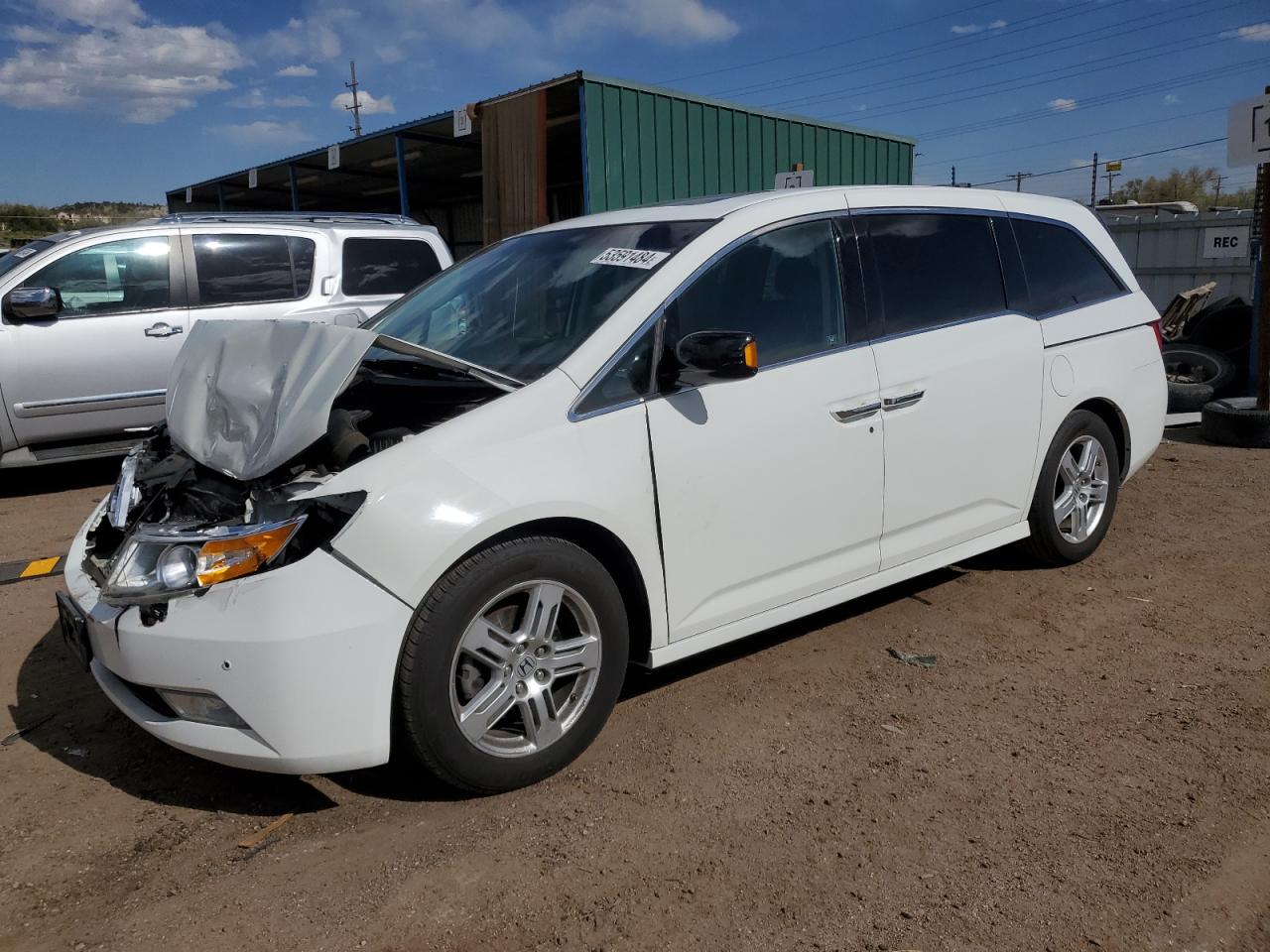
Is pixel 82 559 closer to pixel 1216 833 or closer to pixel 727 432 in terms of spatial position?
pixel 727 432

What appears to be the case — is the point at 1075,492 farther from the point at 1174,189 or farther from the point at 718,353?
the point at 1174,189

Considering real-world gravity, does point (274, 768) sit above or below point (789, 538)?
below

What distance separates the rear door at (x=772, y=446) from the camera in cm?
321

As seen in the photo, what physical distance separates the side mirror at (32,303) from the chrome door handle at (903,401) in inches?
231

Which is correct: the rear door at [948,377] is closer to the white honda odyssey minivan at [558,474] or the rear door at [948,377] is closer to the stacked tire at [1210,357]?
the white honda odyssey minivan at [558,474]

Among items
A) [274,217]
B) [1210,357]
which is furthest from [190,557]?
[1210,357]

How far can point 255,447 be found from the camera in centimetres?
292

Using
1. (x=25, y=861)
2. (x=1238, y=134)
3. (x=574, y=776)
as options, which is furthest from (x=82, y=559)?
(x=1238, y=134)

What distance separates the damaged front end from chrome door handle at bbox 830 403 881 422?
122cm

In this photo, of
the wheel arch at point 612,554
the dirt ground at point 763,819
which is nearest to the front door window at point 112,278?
the dirt ground at point 763,819

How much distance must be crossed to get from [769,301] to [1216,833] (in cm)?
216

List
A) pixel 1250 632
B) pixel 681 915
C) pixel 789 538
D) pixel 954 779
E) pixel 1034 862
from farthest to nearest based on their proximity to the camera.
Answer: pixel 1250 632 → pixel 789 538 → pixel 954 779 → pixel 1034 862 → pixel 681 915

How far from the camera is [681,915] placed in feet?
8.01

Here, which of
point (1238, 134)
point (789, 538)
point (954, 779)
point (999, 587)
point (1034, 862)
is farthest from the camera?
point (1238, 134)
